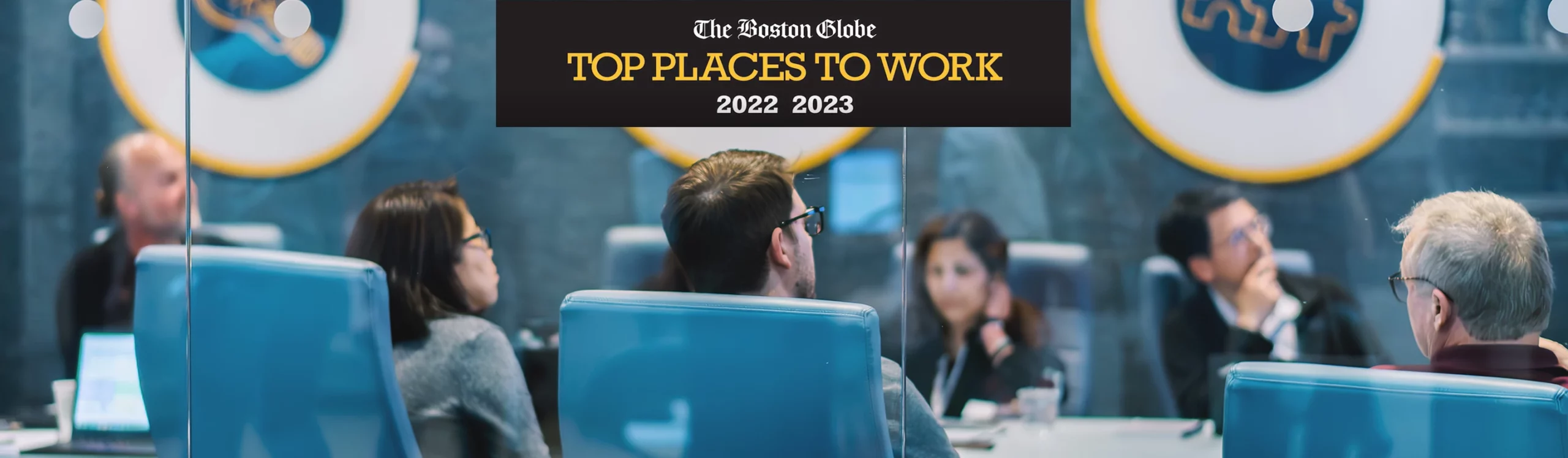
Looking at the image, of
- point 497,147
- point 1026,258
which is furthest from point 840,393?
point 497,147

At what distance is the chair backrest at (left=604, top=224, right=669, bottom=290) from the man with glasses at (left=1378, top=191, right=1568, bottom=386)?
4.30 feet

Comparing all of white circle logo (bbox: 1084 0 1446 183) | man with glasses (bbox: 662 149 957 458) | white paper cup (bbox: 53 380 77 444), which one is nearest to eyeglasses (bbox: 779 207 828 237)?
man with glasses (bbox: 662 149 957 458)

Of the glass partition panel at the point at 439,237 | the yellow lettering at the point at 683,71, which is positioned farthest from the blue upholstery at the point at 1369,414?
the yellow lettering at the point at 683,71

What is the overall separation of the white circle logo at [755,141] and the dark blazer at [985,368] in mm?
394

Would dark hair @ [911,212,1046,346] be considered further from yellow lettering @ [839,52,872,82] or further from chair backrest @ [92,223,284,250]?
chair backrest @ [92,223,284,250]

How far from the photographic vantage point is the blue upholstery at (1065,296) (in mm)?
2053

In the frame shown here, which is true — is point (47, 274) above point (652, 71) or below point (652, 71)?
below

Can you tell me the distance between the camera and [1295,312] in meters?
2.07

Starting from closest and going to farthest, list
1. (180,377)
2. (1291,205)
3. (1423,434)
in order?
(1423,434), (1291,205), (180,377)

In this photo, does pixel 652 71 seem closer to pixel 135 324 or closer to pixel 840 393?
pixel 840 393

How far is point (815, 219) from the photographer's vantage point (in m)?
2.05

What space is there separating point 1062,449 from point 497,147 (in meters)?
1.19

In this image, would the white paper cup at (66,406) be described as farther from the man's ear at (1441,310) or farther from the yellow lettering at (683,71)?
the man's ear at (1441,310)

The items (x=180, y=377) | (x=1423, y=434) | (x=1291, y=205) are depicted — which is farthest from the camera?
(x=180, y=377)
